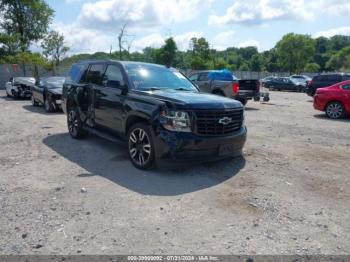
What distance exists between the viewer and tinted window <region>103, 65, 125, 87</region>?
682 cm

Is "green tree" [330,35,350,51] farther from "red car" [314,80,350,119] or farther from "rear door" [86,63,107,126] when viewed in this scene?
"rear door" [86,63,107,126]

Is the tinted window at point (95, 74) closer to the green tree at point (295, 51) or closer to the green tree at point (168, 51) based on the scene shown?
the green tree at point (168, 51)

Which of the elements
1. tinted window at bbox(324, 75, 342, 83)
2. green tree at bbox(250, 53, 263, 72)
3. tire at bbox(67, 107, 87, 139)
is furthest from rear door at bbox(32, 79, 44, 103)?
green tree at bbox(250, 53, 263, 72)

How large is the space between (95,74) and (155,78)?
1.58 metres

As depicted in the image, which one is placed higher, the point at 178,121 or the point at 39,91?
the point at 39,91

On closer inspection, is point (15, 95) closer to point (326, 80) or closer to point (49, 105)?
point (49, 105)

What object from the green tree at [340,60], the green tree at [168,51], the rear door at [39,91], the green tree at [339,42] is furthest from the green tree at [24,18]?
the green tree at [339,42]

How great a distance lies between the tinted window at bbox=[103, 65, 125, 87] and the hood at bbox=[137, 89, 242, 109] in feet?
2.69

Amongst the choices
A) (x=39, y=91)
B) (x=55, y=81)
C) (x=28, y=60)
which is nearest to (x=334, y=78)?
(x=55, y=81)

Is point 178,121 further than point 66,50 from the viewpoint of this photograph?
No

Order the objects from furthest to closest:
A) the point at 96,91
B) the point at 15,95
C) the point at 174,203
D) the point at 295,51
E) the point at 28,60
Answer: the point at 295,51 < the point at 28,60 < the point at 15,95 < the point at 96,91 < the point at 174,203

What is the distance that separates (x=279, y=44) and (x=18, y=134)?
8660 cm

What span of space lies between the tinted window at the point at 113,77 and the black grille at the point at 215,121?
74.2 inches

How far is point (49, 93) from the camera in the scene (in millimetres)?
13820
